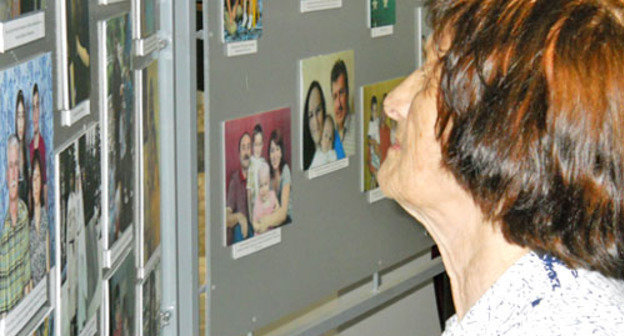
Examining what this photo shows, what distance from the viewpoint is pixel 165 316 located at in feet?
8.87

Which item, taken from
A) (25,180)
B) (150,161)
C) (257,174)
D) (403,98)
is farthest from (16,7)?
(257,174)

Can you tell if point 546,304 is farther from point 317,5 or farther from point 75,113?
point 317,5

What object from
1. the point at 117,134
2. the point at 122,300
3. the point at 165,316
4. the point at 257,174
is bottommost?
the point at 165,316

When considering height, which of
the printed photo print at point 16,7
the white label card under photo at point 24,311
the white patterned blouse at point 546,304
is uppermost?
the printed photo print at point 16,7

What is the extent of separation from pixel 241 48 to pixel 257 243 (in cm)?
56

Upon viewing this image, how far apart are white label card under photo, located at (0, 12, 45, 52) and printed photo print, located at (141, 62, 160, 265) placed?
2.33 ft

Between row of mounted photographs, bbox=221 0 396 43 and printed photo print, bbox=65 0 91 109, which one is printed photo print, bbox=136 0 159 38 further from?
printed photo print, bbox=65 0 91 109

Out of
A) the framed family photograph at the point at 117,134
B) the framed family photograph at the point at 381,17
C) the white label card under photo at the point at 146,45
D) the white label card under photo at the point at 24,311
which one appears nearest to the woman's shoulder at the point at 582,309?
the white label card under photo at the point at 24,311

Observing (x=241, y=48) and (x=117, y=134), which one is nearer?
(x=117, y=134)

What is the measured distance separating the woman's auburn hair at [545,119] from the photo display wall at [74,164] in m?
0.60

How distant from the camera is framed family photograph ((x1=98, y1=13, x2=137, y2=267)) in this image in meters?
2.01

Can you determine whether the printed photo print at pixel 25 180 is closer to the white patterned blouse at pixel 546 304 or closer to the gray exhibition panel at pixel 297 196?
the white patterned blouse at pixel 546 304

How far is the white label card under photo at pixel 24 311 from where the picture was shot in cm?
153

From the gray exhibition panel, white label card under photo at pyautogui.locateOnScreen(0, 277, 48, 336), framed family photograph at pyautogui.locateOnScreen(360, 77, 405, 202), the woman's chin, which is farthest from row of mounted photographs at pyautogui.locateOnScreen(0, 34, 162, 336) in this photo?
framed family photograph at pyautogui.locateOnScreen(360, 77, 405, 202)
